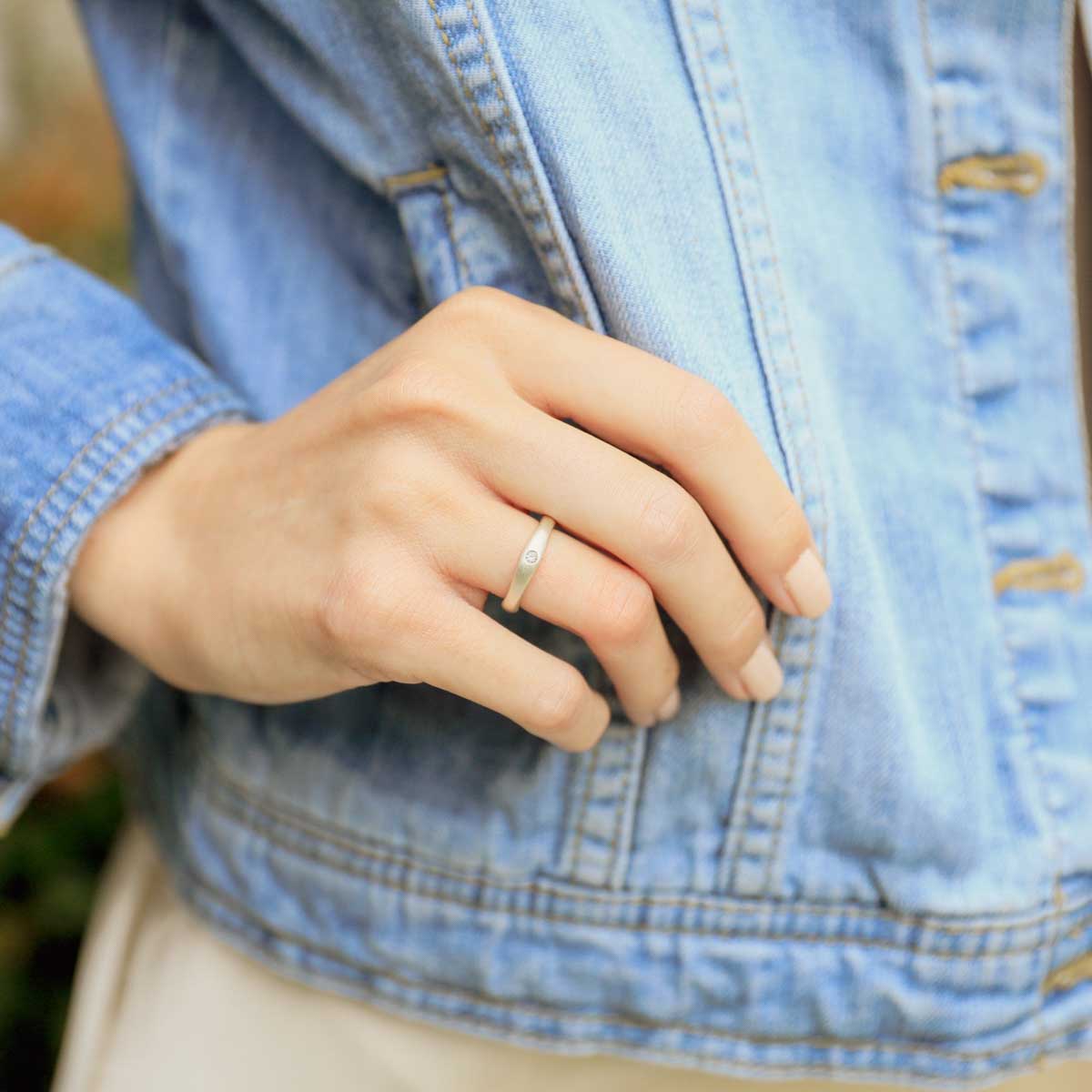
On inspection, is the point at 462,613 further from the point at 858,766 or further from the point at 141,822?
the point at 141,822

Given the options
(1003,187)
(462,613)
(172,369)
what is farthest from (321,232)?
(1003,187)

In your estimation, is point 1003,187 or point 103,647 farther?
A: point 103,647

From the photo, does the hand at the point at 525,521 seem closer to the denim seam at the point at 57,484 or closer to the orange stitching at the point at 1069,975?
the denim seam at the point at 57,484

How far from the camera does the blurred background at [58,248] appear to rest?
1.60 m

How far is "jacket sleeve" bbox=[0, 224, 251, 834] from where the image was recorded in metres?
0.62

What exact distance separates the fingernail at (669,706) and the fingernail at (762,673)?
45 mm

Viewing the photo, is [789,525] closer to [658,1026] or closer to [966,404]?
[966,404]

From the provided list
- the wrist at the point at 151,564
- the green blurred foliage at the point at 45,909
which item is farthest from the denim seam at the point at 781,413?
the green blurred foliage at the point at 45,909

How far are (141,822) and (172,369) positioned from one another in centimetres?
47

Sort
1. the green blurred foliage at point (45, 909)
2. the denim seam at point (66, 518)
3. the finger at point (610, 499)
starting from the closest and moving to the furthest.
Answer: the finger at point (610, 499), the denim seam at point (66, 518), the green blurred foliage at point (45, 909)

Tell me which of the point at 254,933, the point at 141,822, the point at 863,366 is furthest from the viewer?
the point at 141,822

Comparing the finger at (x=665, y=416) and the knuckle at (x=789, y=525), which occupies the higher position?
the finger at (x=665, y=416)

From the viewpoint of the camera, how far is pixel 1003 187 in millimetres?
668

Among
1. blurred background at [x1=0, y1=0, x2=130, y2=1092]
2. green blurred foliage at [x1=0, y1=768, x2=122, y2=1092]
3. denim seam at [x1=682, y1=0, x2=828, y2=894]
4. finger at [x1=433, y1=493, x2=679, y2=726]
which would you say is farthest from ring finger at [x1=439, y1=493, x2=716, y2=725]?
green blurred foliage at [x1=0, y1=768, x2=122, y2=1092]
